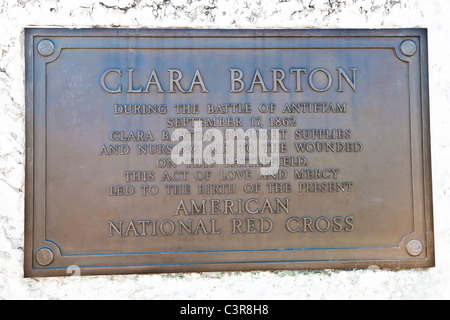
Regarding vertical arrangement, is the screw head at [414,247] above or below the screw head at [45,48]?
below

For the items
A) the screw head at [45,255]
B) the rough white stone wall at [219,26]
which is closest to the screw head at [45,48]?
the rough white stone wall at [219,26]

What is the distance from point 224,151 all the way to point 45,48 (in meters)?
1.38

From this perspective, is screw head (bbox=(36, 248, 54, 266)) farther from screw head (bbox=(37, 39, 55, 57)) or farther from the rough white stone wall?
screw head (bbox=(37, 39, 55, 57))

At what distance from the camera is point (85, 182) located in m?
2.46

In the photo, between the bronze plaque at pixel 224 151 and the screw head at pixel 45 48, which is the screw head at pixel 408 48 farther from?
the screw head at pixel 45 48

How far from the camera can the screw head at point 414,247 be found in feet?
8.39

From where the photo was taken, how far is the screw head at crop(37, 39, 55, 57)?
2.50 m

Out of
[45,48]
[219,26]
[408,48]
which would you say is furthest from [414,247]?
[45,48]

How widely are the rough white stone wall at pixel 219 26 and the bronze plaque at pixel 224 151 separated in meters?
0.08

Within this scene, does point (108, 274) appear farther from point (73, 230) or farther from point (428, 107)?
point (428, 107)

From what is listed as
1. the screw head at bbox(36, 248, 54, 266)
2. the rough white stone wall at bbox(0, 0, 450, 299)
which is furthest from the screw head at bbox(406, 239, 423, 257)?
the screw head at bbox(36, 248, 54, 266)

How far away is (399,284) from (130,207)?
1920 millimetres

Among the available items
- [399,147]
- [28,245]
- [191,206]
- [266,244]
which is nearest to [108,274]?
[28,245]

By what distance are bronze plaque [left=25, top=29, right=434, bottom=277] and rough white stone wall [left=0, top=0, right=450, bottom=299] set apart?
0.08 metres
